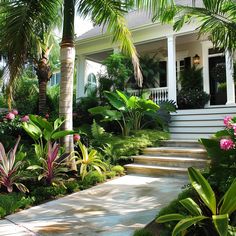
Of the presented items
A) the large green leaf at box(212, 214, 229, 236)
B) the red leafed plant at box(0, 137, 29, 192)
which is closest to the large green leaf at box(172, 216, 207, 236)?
the large green leaf at box(212, 214, 229, 236)

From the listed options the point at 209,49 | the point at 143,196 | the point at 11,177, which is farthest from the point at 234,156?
the point at 209,49

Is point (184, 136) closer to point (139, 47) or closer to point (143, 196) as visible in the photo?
point (143, 196)

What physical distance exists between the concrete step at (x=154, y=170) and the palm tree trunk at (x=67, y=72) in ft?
5.95

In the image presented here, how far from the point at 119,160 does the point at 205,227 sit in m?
5.25

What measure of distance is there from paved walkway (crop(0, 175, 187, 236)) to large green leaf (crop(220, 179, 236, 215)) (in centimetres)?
126

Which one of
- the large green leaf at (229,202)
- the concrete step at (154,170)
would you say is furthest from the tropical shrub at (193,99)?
the large green leaf at (229,202)

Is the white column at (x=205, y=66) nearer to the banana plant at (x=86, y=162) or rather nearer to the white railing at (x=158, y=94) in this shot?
the white railing at (x=158, y=94)

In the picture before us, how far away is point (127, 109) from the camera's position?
1003cm

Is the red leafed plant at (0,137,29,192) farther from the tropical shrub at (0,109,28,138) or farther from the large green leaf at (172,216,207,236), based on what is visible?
the tropical shrub at (0,109,28,138)

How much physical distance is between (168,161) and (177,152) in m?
0.61

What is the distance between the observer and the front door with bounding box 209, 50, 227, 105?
531 inches

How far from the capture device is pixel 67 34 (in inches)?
269

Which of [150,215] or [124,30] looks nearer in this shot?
[150,215]

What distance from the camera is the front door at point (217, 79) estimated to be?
13.5 meters
